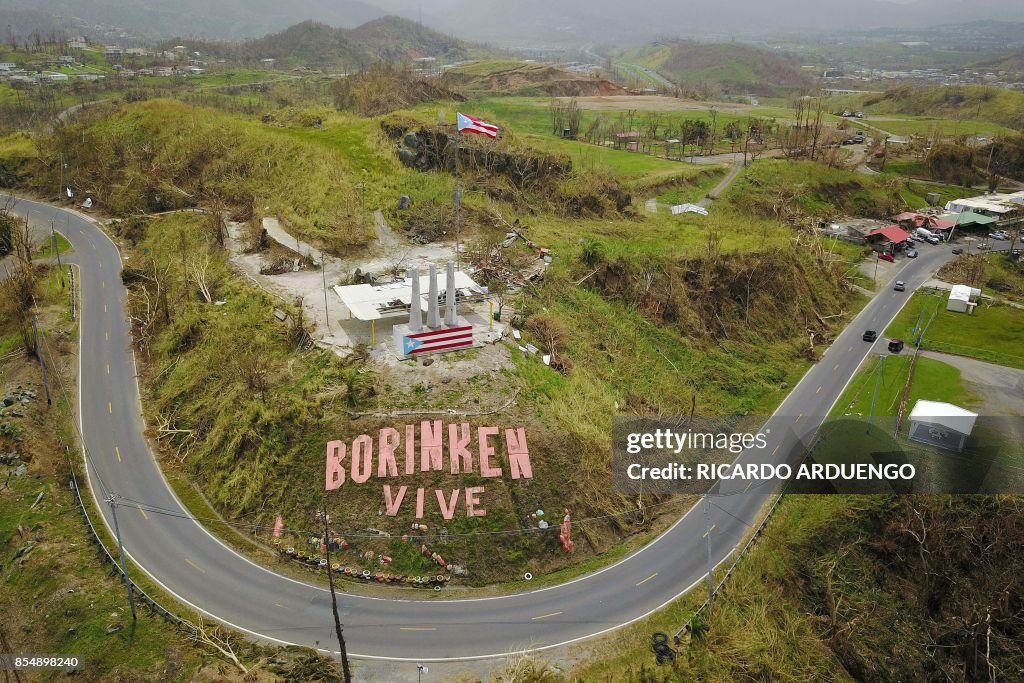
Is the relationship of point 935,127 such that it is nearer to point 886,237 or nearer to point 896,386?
point 886,237

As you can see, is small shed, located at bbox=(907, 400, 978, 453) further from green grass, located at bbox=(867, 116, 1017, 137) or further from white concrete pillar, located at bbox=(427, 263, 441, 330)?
green grass, located at bbox=(867, 116, 1017, 137)

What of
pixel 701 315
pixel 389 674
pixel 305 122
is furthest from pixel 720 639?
pixel 305 122

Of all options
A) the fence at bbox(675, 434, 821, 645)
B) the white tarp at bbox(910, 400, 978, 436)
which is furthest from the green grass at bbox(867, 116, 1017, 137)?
the fence at bbox(675, 434, 821, 645)

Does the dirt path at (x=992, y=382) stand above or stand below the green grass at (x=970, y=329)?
below

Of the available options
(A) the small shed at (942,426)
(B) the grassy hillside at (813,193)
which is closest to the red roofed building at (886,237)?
(B) the grassy hillside at (813,193)

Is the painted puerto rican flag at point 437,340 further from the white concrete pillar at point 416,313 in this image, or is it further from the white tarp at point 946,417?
the white tarp at point 946,417

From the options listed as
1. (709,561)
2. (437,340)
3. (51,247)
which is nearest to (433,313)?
(437,340)

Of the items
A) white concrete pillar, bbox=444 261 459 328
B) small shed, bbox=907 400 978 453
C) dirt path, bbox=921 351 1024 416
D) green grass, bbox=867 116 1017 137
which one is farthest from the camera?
green grass, bbox=867 116 1017 137
